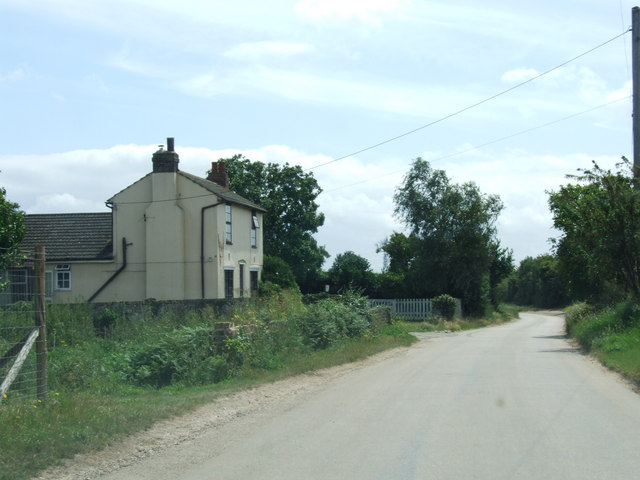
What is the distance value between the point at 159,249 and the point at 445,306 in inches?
820

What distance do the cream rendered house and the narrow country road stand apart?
21.2m

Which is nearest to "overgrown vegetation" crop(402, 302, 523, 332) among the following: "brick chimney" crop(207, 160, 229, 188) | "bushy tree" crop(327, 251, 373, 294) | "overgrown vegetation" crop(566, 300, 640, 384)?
"bushy tree" crop(327, 251, 373, 294)

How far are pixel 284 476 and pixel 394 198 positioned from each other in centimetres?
4814

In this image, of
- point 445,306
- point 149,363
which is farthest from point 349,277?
point 149,363

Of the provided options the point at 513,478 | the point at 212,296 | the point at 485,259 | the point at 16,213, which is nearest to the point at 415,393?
the point at 513,478

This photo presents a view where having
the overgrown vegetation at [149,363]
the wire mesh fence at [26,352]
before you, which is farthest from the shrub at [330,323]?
the wire mesh fence at [26,352]

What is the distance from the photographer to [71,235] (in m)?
38.8

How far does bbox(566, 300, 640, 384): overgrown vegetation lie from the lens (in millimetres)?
17148

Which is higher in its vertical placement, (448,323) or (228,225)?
(228,225)

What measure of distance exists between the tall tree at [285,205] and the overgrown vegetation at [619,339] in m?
32.1

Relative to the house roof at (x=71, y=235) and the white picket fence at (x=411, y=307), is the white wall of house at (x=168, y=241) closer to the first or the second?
the house roof at (x=71, y=235)

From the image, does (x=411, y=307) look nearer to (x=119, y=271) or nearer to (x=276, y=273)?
(x=276, y=273)

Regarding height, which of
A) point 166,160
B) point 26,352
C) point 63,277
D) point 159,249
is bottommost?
point 26,352

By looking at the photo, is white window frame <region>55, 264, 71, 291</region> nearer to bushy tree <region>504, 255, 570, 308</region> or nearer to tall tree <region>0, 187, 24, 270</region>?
tall tree <region>0, 187, 24, 270</region>
